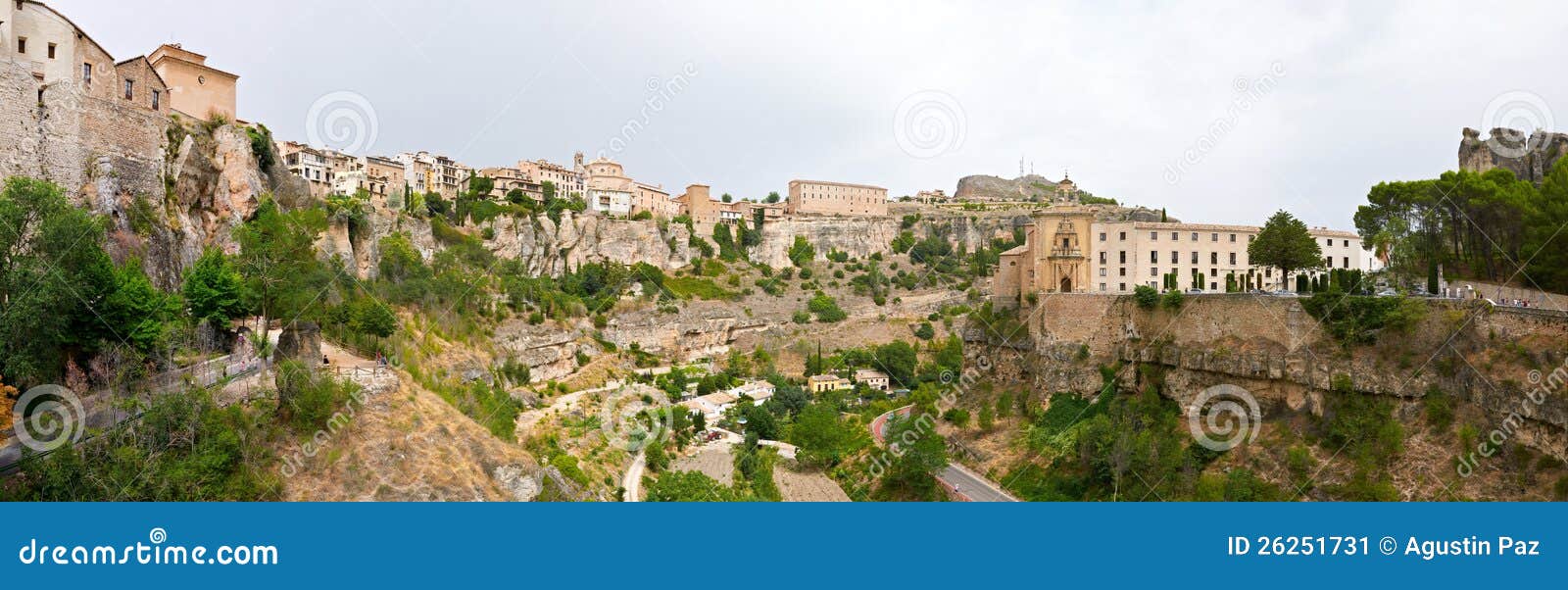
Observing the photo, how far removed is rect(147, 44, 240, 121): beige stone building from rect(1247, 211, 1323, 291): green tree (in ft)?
125

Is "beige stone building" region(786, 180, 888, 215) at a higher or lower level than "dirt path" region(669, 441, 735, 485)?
higher

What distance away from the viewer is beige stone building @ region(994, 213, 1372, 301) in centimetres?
3456

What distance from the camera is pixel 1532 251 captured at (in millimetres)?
Answer: 26516

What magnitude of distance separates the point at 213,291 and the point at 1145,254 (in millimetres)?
31598

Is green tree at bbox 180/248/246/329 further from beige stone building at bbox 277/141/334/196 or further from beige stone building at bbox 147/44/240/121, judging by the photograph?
beige stone building at bbox 277/141/334/196

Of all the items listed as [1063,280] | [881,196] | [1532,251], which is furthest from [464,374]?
[881,196]

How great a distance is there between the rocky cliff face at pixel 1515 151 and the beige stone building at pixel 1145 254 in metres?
6.83

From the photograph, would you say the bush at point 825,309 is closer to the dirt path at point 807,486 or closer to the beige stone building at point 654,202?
the beige stone building at point 654,202

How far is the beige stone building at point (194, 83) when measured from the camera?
101ft

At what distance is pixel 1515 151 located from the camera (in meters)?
35.5

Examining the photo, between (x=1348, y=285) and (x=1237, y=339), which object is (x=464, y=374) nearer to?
(x=1237, y=339)

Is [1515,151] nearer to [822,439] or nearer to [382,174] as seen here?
[822,439]

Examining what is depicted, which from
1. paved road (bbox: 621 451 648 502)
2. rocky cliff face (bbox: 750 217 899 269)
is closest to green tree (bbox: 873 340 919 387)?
rocky cliff face (bbox: 750 217 899 269)

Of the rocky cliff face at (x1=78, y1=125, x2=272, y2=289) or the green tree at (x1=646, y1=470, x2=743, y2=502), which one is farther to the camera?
the green tree at (x1=646, y1=470, x2=743, y2=502)
